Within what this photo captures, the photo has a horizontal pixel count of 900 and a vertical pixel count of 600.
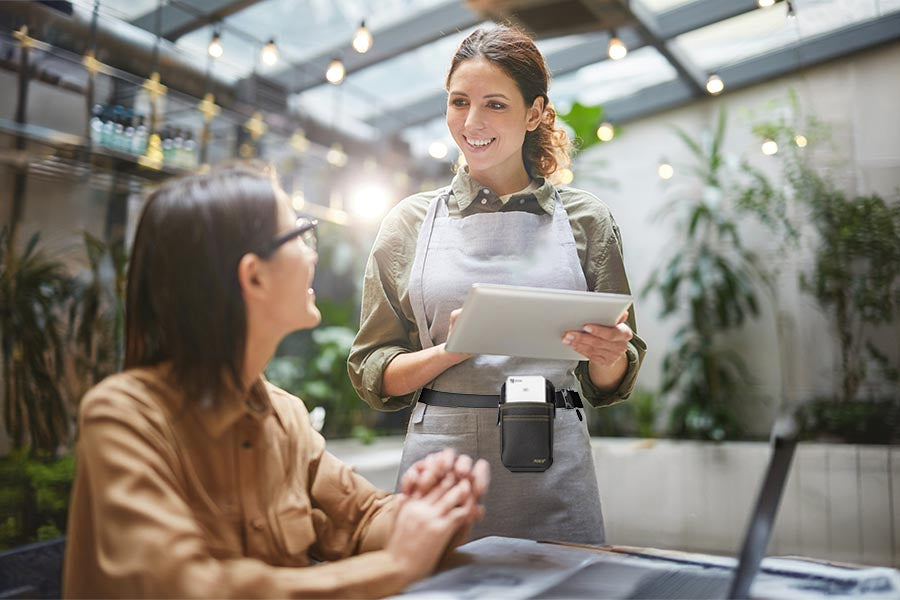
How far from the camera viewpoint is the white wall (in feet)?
12.3

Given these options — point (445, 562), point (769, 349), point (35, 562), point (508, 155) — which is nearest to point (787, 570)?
point (445, 562)

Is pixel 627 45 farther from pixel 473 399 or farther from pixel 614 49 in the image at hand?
pixel 473 399

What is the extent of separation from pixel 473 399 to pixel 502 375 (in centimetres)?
7

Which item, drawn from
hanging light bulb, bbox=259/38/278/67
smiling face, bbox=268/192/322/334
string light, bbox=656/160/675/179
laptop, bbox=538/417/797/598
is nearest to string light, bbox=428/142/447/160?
smiling face, bbox=268/192/322/334

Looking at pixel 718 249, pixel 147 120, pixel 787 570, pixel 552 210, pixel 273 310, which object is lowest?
pixel 787 570

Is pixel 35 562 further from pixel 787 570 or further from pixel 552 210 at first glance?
pixel 787 570

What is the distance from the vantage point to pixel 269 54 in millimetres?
4660

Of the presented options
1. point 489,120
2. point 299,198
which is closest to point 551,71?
point 489,120

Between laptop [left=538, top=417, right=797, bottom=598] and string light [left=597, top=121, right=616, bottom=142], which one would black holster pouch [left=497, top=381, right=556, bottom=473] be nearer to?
laptop [left=538, top=417, right=797, bottom=598]


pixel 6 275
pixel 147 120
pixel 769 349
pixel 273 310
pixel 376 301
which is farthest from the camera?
pixel 769 349

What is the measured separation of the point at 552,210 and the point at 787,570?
0.76 meters

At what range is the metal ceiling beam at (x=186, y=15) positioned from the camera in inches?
137

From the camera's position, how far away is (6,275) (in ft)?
9.95

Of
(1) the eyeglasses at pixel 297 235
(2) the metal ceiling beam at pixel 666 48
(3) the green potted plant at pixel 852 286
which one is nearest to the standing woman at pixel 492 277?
(1) the eyeglasses at pixel 297 235
